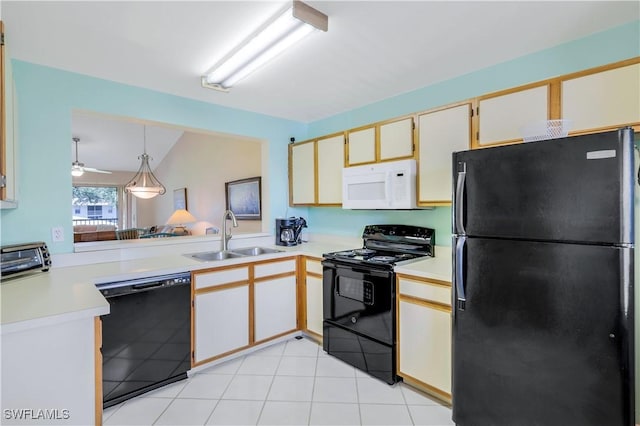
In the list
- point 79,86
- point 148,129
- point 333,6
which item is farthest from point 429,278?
point 148,129

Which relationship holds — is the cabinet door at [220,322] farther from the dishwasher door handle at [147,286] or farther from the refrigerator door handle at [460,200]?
the refrigerator door handle at [460,200]

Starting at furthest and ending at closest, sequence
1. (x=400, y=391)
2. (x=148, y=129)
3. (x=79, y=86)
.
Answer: (x=148, y=129) → (x=79, y=86) → (x=400, y=391)

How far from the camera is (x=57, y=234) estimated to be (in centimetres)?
221

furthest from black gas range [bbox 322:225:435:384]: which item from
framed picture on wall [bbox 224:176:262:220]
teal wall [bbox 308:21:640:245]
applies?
framed picture on wall [bbox 224:176:262:220]

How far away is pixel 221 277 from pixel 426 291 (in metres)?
1.54

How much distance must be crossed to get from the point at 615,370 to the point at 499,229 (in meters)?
0.70

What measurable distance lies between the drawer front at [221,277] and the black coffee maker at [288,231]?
80cm

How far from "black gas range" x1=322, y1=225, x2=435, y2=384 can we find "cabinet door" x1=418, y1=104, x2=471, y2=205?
1.34ft

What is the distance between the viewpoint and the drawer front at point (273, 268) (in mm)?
2713

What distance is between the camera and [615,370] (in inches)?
50.1

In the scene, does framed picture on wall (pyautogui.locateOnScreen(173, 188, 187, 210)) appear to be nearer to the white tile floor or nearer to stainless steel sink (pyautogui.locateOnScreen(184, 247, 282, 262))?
stainless steel sink (pyautogui.locateOnScreen(184, 247, 282, 262))

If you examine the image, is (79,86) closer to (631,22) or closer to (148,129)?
(631,22)

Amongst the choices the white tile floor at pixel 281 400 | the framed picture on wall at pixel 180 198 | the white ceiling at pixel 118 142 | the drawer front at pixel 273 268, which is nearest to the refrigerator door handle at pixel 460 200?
the white tile floor at pixel 281 400

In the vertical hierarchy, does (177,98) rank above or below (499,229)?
above
